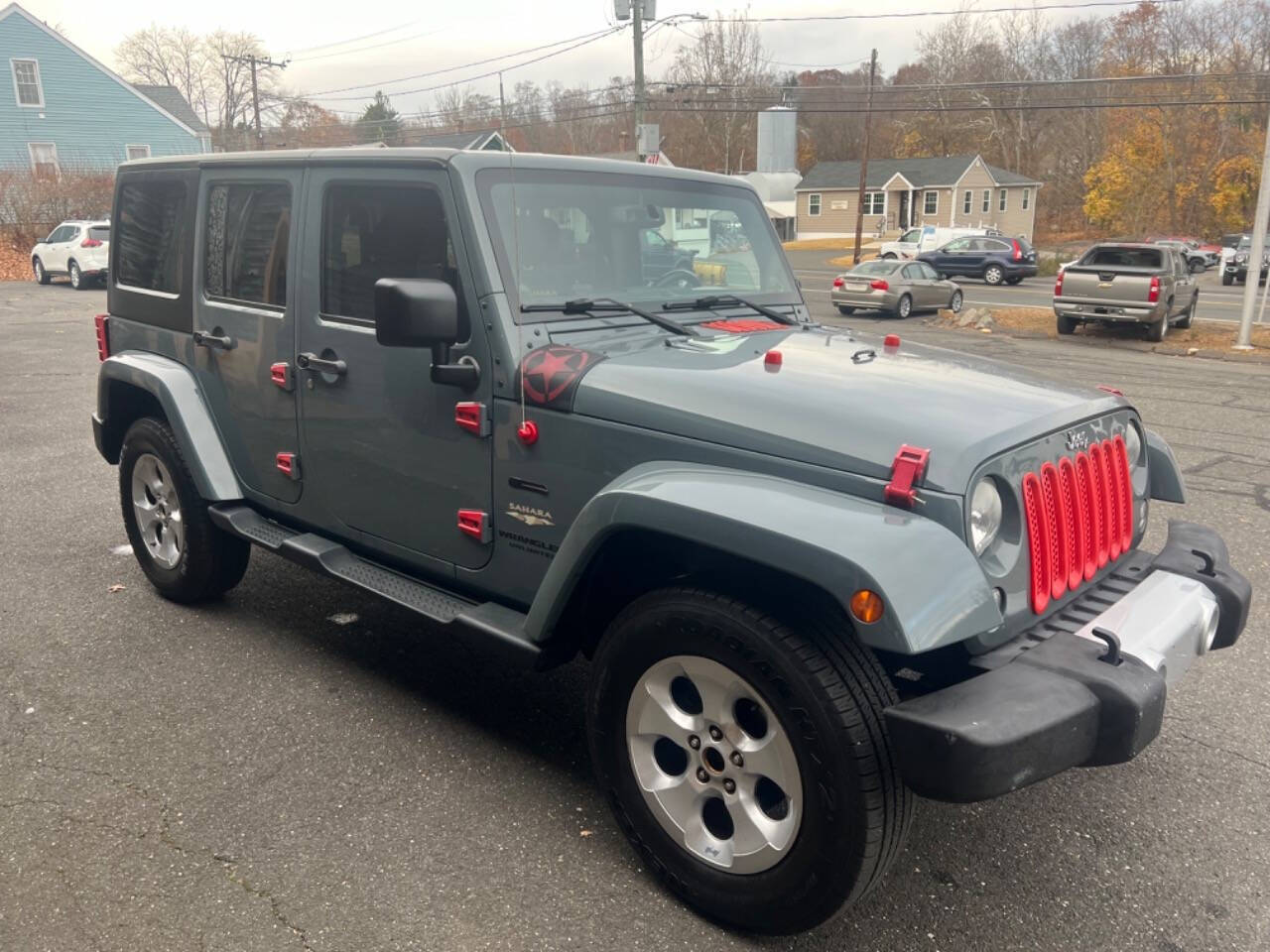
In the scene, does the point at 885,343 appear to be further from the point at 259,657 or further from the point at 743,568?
the point at 259,657

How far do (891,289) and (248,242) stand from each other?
19.4 metres

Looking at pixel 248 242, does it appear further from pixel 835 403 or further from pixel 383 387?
pixel 835 403

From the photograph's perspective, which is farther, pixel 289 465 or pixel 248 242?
pixel 248 242

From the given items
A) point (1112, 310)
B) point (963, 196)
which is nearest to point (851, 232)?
point (963, 196)

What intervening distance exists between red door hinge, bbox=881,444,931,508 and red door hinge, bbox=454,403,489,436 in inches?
51.2

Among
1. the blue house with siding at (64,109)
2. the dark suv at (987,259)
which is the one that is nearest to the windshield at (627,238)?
the dark suv at (987,259)

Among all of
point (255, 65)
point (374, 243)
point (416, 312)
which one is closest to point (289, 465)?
point (374, 243)

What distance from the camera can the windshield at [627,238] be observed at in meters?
3.27

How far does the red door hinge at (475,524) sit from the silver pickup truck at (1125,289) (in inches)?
678

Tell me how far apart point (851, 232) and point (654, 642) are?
64.3 metres

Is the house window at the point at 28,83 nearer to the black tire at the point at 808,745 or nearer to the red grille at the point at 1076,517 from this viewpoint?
the black tire at the point at 808,745

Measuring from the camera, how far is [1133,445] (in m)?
3.27

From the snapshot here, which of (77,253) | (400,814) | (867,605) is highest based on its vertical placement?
(867,605)

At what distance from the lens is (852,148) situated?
8025 centimetres
